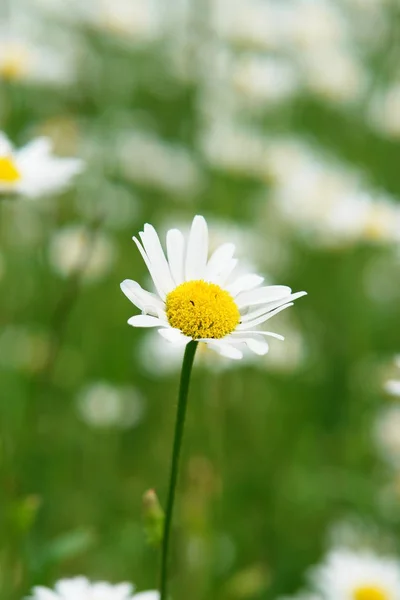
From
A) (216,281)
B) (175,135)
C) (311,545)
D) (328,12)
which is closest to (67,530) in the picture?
(311,545)

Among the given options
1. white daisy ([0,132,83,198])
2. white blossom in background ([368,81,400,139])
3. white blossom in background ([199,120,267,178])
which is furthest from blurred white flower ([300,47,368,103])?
white daisy ([0,132,83,198])

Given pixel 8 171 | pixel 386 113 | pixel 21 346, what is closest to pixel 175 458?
pixel 8 171

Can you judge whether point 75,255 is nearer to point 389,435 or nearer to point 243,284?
point 389,435

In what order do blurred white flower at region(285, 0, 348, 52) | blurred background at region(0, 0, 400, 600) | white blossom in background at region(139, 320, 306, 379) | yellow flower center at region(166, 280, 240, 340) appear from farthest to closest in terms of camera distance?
blurred white flower at region(285, 0, 348, 52) → white blossom in background at region(139, 320, 306, 379) → blurred background at region(0, 0, 400, 600) → yellow flower center at region(166, 280, 240, 340)

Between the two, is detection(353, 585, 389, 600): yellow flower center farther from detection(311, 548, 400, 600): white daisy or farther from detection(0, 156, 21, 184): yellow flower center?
detection(0, 156, 21, 184): yellow flower center

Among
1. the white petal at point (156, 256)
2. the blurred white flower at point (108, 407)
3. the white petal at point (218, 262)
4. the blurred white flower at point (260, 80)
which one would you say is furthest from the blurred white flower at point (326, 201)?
the white petal at point (156, 256)
